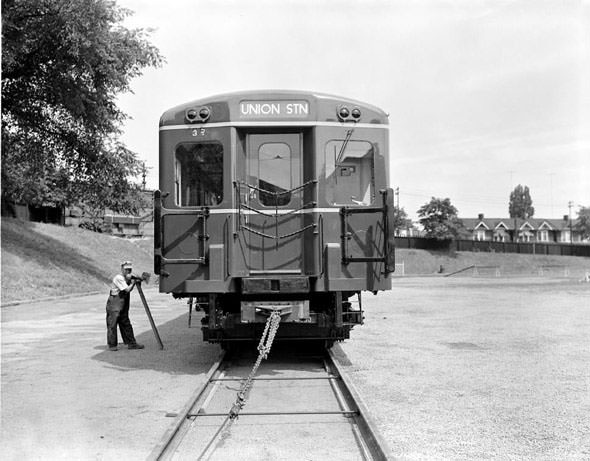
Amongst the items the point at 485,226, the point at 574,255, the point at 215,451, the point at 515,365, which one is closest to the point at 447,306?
the point at 515,365

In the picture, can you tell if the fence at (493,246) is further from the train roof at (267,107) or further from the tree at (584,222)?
the train roof at (267,107)

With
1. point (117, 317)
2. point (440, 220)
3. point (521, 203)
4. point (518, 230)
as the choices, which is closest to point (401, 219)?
point (440, 220)

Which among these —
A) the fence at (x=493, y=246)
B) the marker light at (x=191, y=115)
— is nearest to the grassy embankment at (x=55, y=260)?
the marker light at (x=191, y=115)

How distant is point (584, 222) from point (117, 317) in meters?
90.8

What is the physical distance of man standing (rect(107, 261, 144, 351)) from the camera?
10953 millimetres

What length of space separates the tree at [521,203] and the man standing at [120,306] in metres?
127

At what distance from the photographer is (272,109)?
8.48 m

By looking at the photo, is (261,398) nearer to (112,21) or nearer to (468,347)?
(468,347)

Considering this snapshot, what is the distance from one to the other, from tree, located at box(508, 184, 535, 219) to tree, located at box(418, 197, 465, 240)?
200 ft

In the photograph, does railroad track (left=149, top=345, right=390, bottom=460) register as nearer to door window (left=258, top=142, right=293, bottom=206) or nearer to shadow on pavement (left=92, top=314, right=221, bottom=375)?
shadow on pavement (left=92, top=314, right=221, bottom=375)

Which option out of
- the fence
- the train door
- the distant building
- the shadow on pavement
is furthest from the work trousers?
the distant building

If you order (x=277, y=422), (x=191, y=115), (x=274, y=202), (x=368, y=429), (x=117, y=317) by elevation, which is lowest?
(x=277, y=422)

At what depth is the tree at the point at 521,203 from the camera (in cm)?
12875

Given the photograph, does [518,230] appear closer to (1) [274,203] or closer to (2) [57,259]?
(2) [57,259]
